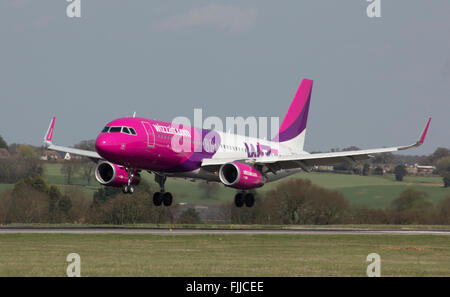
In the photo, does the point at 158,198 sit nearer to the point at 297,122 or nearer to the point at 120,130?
the point at 120,130

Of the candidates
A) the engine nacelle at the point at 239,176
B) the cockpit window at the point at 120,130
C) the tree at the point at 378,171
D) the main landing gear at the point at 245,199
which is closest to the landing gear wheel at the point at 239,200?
the main landing gear at the point at 245,199

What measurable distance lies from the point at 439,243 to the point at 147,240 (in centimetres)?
1582

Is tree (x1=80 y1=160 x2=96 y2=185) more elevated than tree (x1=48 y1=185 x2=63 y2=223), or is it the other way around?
tree (x1=80 y1=160 x2=96 y2=185)

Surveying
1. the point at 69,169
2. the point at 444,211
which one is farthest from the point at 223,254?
the point at 69,169

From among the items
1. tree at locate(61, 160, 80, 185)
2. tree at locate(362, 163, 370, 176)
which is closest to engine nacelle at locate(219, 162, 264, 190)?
tree at locate(61, 160, 80, 185)

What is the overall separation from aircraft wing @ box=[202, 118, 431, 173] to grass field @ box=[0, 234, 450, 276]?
23.1 feet

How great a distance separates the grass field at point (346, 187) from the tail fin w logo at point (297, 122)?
8.10m

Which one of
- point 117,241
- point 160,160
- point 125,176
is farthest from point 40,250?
point 125,176

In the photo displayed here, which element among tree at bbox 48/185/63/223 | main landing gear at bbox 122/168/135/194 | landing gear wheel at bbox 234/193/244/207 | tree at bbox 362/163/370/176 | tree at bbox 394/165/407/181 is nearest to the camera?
main landing gear at bbox 122/168/135/194

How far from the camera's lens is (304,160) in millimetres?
56594

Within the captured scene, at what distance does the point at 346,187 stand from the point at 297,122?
1807 centimetres

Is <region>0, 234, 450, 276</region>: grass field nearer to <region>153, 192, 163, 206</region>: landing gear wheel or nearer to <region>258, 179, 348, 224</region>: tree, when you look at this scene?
<region>153, 192, 163, 206</region>: landing gear wheel

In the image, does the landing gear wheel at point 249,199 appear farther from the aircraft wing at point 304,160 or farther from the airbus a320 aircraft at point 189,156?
the aircraft wing at point 304,160

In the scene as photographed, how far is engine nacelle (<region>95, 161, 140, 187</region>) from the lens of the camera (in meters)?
53.9
